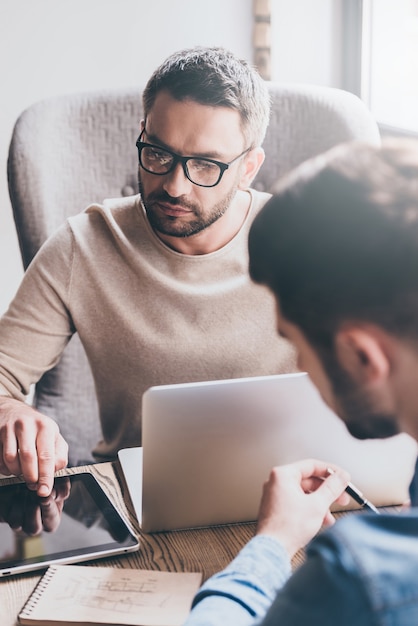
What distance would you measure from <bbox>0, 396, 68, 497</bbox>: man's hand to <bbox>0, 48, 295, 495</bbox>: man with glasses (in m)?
0.27

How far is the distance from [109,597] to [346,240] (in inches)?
18.9

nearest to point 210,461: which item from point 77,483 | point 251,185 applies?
point 77,483

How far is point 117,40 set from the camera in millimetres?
2172

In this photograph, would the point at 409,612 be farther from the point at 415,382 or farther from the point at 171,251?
the point at 171,251

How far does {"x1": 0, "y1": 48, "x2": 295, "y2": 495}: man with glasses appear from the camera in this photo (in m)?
1.32

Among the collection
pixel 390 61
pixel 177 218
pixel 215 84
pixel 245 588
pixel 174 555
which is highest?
pixel 215 84

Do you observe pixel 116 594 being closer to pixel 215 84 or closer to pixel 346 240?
pixel 346 240

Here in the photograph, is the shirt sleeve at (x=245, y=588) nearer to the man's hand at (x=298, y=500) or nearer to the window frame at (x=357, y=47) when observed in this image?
the man's hand at (x=298, y=500)

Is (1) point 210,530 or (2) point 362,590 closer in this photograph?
(2) point 362,590

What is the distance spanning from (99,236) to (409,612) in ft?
3.51

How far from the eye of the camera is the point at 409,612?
457 mm

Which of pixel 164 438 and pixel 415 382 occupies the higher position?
pixel 415 382

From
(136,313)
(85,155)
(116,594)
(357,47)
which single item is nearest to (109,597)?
(116,594)

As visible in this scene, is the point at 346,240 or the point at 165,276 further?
the point at 165,276
